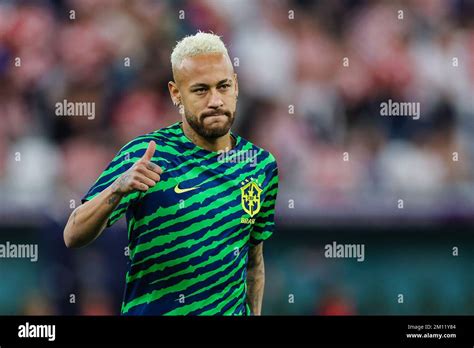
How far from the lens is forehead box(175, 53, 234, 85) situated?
364 centimetres

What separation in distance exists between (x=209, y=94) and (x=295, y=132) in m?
2.98

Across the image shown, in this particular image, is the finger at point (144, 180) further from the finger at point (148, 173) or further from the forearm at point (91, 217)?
the forearm at point (91, 217)

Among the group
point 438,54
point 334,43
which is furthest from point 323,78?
point 438,54

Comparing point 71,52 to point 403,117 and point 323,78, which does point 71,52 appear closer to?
point 323,78

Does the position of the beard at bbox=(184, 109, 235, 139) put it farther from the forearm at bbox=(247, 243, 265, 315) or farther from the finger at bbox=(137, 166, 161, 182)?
the forearm at bbox=(247, 243, 265, 315)

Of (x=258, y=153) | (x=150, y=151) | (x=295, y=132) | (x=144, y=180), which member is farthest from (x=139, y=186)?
(x=295, y=132)

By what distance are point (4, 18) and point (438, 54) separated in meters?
3.37

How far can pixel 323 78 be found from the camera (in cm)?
681

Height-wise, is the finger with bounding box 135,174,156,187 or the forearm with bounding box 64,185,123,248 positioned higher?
the finger with bounding box 135,174,156,187

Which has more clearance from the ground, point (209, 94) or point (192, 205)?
point (209, 94)

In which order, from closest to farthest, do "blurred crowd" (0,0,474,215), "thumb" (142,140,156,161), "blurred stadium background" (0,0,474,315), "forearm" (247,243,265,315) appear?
"thumb" (142,140,156,161) < "forearm" (247,243,265,315) < "blurred stadium background" (0,0,474,315) < "blurred crowd" (0,0,474,215)

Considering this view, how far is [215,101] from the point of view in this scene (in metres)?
3.59

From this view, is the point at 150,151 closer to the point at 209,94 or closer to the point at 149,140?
the point at 149,140

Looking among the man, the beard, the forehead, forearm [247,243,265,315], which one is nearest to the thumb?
the man
